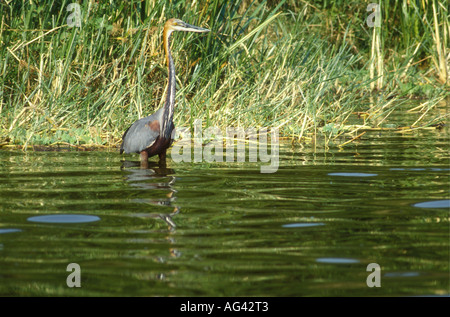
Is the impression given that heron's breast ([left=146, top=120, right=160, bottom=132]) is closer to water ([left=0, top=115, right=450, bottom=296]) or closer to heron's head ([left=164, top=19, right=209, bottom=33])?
water ([left=0, top=115, right=450, bottom=296])

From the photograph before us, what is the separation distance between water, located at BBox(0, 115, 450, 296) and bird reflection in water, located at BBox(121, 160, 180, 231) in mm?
14

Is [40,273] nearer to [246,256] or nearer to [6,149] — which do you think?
[246,256]

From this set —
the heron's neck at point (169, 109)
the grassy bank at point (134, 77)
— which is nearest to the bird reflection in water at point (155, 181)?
the heron's neck at point (169, 109)

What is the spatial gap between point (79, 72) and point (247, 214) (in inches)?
186

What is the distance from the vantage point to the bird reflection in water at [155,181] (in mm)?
4664

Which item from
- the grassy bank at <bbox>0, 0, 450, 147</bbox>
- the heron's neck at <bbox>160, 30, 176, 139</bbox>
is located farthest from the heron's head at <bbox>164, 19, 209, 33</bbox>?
the grassy bank at <bbox>0, 0, 450, 147</bbox>

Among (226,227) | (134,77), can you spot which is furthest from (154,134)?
(226,227)

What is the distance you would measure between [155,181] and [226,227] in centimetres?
175

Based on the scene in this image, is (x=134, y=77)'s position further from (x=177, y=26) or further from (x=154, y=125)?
(x=154, y=125)

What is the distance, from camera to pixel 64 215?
4.63 m

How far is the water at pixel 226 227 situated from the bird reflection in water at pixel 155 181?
14 mm

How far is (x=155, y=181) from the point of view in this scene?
234 inches

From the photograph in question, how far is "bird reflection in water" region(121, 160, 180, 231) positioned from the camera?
15.3ft

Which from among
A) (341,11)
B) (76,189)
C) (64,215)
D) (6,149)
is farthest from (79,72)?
(341,11)
